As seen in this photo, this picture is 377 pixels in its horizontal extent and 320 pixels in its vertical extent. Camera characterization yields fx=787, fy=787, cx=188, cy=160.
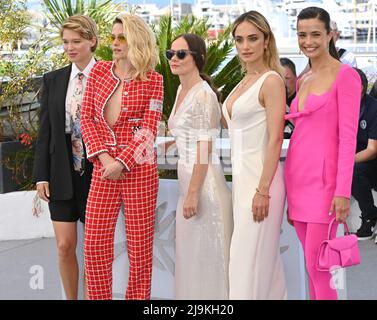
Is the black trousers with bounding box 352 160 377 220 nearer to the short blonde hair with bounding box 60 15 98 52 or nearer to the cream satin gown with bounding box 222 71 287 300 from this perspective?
the cream satin gown with bounding box 222 71 287 300

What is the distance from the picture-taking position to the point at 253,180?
3828 millimetres

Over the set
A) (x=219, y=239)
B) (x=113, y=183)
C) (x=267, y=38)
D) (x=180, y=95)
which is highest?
(x=267, y=38)

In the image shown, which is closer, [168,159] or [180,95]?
[180,95]

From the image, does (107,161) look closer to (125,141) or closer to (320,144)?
(125,141)

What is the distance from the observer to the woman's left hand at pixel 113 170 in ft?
13.0

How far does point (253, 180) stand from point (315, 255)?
47 cm

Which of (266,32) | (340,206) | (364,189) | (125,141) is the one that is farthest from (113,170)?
(364,189)

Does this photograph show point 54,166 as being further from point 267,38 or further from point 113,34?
point 267,38

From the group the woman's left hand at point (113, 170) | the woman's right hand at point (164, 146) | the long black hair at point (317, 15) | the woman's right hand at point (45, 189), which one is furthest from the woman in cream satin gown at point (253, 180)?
the woman's right hand at point (45, 189)

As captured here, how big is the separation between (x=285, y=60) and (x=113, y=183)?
3235 mm

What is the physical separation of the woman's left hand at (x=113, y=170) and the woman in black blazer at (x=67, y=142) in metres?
0.38

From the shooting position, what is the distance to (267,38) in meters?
3.85

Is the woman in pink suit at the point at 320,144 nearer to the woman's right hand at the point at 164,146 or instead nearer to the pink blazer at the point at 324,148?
the pink blazer at the point at 324,148
